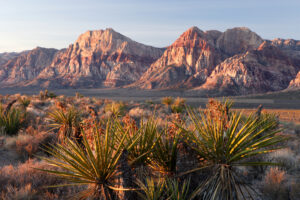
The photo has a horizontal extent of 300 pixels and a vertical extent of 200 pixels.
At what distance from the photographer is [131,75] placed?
375 ft

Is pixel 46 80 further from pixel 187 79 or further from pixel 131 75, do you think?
pixel 187 79

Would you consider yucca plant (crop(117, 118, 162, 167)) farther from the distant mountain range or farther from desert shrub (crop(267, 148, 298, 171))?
the distant mountain range

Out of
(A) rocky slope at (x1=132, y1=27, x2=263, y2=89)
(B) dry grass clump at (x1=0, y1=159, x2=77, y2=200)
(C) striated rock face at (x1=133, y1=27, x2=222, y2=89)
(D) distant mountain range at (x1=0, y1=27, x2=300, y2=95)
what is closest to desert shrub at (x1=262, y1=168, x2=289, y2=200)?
(B) dry grass clump at (x1=0, y1=159, x2=77, y2=200)

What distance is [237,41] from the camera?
107 metres

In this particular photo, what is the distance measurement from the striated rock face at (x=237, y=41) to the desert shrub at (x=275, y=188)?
109 meters

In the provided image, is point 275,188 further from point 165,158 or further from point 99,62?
point 99,62

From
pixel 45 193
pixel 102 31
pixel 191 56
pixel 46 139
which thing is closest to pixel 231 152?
pixel 45 193

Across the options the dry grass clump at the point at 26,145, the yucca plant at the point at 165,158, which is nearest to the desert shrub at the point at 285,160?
the yucca plant at the point at 165,158

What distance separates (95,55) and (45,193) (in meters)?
129

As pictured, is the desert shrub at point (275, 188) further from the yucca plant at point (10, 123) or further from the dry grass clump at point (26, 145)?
the yucca plant at point (10, 123)

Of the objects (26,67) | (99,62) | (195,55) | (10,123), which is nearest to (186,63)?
(195,55)

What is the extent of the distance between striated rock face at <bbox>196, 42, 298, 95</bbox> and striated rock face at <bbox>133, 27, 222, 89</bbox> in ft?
44.6

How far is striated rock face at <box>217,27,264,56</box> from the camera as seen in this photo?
10288 cm

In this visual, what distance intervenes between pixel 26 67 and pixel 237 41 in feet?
408
